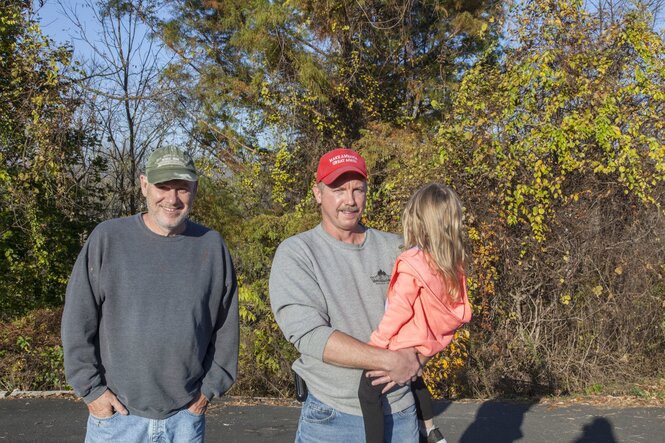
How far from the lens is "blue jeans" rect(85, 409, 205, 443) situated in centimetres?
282

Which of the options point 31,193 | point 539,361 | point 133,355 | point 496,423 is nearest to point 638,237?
point 539,361

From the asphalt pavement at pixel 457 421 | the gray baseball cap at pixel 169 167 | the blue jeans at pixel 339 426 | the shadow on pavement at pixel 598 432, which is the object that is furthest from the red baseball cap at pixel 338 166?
the shadow on pavement at pixel 598 432

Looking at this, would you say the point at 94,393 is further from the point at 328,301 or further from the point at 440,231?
the point at 440,231

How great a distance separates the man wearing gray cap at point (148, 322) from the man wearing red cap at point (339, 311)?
0.43 metres

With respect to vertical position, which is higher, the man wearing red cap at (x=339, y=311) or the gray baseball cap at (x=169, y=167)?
the gray baseball cap at (x=169, y=167)

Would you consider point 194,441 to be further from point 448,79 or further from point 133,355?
point 448,79

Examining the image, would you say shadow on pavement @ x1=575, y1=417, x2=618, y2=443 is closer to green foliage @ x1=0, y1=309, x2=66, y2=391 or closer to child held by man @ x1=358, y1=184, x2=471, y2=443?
child held by man @ x1=358, y1=184, x2=471, y2=443

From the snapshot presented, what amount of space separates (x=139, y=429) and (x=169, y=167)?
3.57 ft

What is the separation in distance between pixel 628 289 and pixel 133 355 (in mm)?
8272

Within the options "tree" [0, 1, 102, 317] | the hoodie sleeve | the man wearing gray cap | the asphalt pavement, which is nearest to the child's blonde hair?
the hoodie sleeve

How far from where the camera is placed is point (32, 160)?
435 inches

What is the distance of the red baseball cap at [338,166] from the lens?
2.84 meters

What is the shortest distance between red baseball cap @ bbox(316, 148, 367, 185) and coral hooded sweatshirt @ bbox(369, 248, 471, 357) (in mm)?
417

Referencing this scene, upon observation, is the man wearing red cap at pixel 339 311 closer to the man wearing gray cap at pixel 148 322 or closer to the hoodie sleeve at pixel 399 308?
the hoodie sleeve at pixel 399 308
